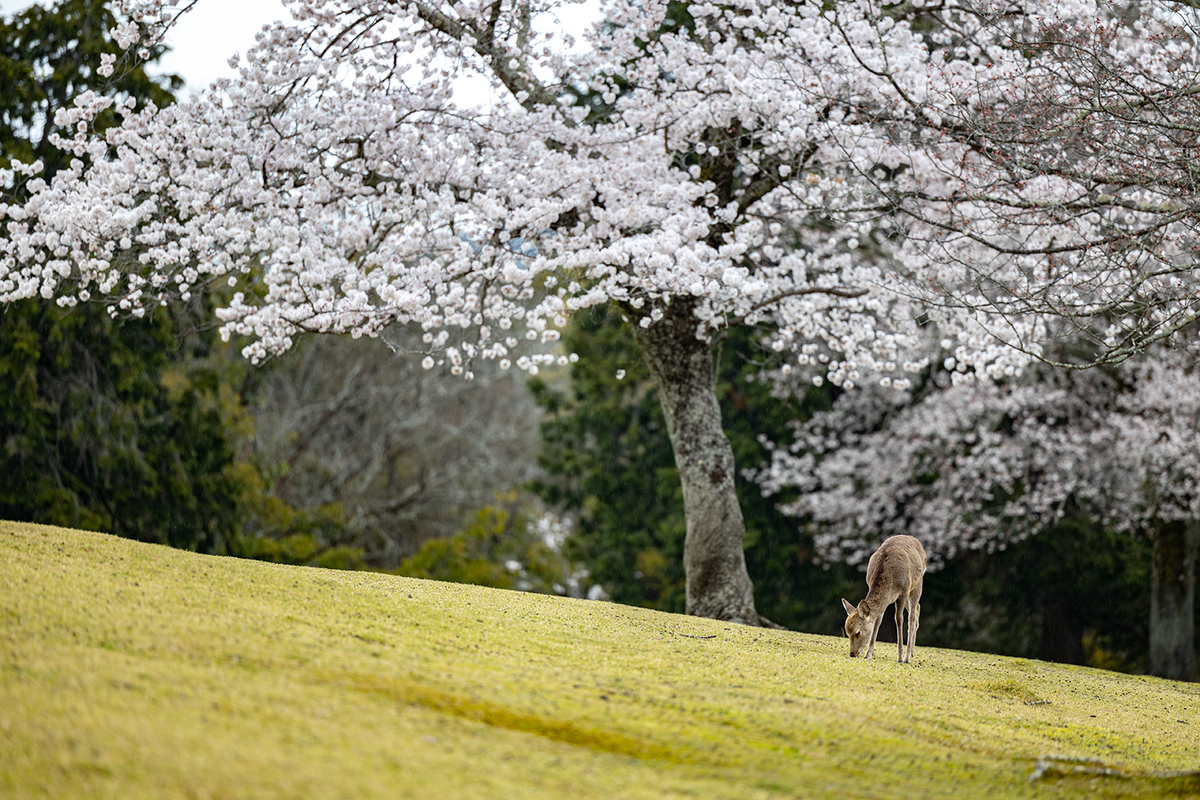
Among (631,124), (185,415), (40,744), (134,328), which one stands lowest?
(40,744)

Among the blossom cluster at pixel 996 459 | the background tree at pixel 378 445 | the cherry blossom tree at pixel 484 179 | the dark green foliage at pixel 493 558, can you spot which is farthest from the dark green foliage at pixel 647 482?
the cherry blossom tree at pixel 484 179

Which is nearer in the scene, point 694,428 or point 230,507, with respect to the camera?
point 694,428

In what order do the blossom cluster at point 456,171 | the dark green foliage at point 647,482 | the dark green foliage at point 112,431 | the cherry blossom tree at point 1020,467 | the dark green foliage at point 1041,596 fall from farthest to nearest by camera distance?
the dark green foliage at point 647,482 → the dark green foliage at point 1041,596 → the cherry blossom tree at point 1020,467 → the dark green foliage at point 112,431 → the blossom cluster at point 456,171

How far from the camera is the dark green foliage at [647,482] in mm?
21188

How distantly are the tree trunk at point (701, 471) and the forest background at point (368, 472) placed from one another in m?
Result: 1.49

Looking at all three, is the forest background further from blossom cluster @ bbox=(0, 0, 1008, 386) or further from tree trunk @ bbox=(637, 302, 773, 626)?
blossom cluster @ bbox=(0, 0, 1008, 386)

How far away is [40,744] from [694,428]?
9.52 metres

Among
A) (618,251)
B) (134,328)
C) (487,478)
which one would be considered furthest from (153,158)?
(487,478)

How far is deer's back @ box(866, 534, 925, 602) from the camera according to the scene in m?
8.23

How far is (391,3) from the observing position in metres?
11.4

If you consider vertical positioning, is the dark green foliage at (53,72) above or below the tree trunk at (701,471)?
above

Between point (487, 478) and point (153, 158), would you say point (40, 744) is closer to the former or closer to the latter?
point (153, 158)

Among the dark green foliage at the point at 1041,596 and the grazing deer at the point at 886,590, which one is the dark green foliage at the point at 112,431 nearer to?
the grazing deer at the point at 886,590

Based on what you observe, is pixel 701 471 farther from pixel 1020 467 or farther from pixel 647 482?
pixel 647 482
